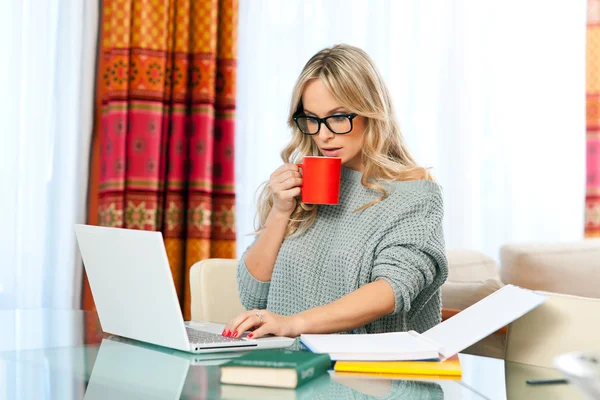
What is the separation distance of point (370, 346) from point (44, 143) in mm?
2361

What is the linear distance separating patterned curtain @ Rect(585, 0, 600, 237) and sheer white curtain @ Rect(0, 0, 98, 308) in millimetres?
2352

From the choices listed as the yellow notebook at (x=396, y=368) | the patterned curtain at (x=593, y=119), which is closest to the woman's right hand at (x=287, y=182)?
the yellow notebook at (x=396, y=368)

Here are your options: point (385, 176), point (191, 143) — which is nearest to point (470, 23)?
point (191, 143)

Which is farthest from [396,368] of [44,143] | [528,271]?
[44,143]

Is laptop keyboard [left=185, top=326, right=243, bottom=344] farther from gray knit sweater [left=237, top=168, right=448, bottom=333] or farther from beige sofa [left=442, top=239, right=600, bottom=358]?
beige sofa [left=442, top=239, right=600, bottom=358]

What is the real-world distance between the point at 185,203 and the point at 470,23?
5.59 ft

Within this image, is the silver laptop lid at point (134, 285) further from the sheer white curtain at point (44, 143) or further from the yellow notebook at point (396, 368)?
the sheer white curtain at point (44, 143)

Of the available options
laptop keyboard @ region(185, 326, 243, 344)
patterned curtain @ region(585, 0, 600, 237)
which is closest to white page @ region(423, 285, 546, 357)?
laptop keyboard @ region(185, 326, 243, 344)

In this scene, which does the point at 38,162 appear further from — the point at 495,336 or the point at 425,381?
the point at 425,381

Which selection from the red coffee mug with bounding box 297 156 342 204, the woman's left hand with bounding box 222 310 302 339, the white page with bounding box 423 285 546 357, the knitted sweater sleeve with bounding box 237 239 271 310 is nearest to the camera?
the white page with bounding box 423 285 546 357

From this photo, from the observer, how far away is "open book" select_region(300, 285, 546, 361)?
3.63 feet

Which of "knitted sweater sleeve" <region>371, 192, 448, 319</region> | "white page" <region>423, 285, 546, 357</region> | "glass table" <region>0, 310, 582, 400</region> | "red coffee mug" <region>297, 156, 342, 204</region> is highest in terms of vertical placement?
"red coffee mug" <region>297, 156, 342, 204</region>

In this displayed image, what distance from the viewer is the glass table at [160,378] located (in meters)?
0.95

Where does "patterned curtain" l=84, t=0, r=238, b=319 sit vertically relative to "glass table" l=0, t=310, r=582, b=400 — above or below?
above
